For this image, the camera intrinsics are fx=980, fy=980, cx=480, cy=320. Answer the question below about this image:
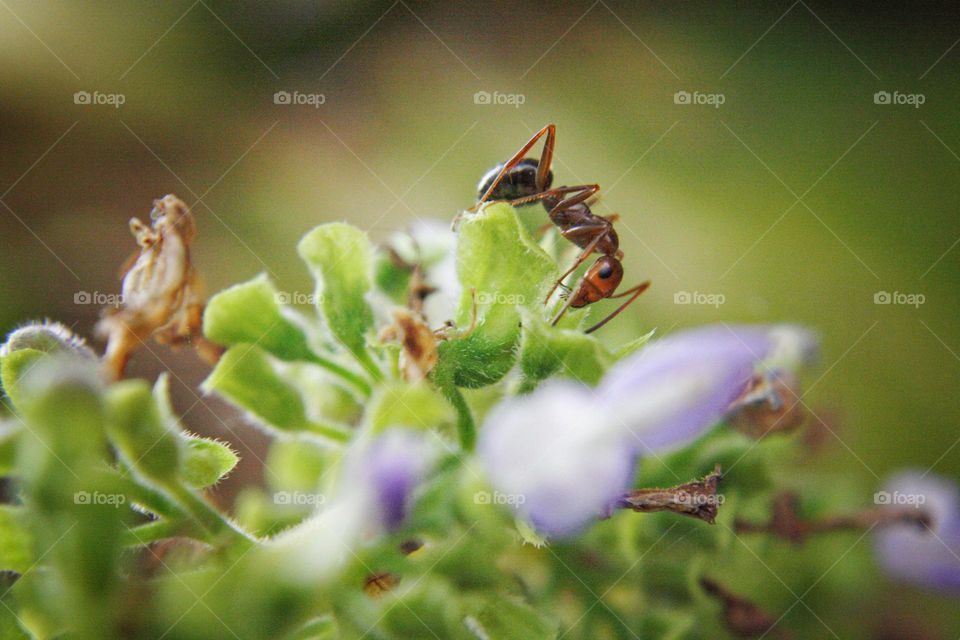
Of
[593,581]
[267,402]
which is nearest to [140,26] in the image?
[267,402]

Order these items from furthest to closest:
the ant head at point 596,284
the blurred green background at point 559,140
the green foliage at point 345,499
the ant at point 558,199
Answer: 1. the blurred green background at point 559,140
2. the ant at point 558,199
3. the ant head at point 596,284
4. the green foliage at point 345,499

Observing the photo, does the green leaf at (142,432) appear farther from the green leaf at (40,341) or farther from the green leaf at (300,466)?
the green leaf at (300,466)

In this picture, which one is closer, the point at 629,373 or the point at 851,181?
the point at 629,373

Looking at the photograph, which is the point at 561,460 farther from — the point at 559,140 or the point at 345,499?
the point at 559,140

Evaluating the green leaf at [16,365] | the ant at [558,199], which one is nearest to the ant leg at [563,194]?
the ant at [558,199]

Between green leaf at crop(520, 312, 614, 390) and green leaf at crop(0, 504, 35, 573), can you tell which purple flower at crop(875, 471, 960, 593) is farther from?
green leaf at crop(0, 504, 35, 573)

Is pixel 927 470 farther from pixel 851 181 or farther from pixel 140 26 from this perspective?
pixel 140 26
